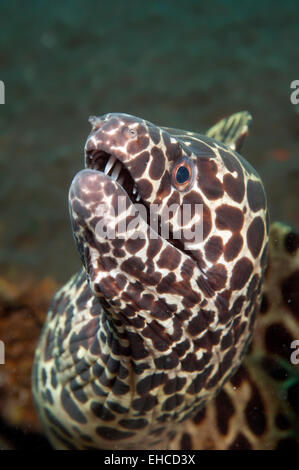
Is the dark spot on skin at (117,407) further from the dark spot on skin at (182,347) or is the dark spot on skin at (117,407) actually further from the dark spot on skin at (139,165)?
the dark spot on skin at (139,165)

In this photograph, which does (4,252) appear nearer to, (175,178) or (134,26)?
(175,178)

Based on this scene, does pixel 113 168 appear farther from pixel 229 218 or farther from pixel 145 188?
pixel 229 218

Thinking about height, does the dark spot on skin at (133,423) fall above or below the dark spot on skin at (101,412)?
below

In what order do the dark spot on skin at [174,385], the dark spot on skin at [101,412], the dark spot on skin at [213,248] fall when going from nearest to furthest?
1. the dark spot on skin at [213,248]
2. the dark spot on skin at [174,385]
3. the dark spot on skin at [101,412]

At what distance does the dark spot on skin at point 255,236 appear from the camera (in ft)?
6.56

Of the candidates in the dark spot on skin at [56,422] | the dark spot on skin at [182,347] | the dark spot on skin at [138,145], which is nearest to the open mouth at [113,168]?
the dark spot on skin at [138,145]

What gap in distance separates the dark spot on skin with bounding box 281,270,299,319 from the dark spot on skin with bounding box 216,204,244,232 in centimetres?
89

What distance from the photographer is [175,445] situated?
2.73 metres

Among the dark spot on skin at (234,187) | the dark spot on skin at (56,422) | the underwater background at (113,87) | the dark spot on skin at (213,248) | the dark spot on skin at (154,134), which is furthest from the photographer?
the underwater background at (113,87)

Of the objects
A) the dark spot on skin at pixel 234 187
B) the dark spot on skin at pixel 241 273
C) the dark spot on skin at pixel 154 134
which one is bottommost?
the dark spot on skin at pixel 241 273

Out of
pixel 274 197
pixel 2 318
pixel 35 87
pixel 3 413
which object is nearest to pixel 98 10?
pixel 35 87

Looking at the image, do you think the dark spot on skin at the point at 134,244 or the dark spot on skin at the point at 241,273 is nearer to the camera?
the dark spot on skin at the point at 134,244

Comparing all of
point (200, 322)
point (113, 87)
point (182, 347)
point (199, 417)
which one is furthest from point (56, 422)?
point (113, 87)

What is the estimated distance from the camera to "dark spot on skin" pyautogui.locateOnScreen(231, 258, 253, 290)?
194cm
